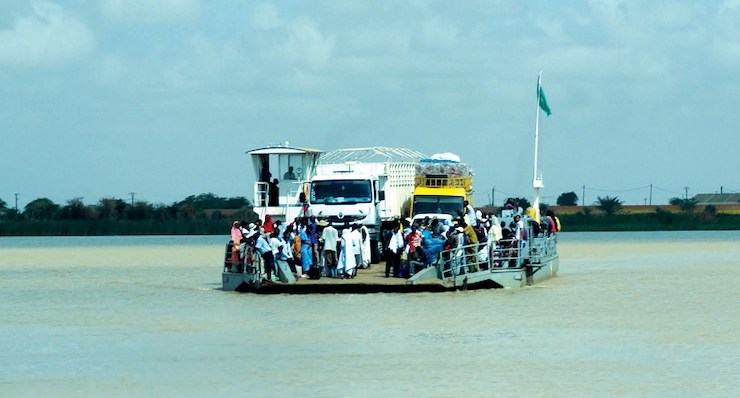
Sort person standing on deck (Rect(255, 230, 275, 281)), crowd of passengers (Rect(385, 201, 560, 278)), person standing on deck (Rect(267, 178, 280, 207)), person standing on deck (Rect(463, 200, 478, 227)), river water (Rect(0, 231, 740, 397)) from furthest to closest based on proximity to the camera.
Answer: person standing on deck (Rect(267, 178, 280, 207)), person standing on deck (Rect(463, 200, 478, 227)), crowd of passengers (Rect(385, 201, 560, 278)), person standing on deck (Rect(255, 230, 275, 281)), river water (Rect(0, 231, 740, 397))

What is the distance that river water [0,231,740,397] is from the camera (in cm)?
1938

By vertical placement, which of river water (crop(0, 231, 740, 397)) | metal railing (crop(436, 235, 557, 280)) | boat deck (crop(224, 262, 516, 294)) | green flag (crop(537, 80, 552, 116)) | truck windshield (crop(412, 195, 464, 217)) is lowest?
river water (crop(0, 231, 740, 397))

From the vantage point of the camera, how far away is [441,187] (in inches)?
1599

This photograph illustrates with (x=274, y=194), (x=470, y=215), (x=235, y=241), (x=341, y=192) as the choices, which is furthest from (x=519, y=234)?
(x=274, y=194)

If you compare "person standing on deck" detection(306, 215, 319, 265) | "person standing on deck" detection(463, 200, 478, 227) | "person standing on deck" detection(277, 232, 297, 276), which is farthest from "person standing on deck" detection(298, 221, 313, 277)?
"person standing on deck" detection(463, 200, 478, 227)

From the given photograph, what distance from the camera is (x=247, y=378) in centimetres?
2005

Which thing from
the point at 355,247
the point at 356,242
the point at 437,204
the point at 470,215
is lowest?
the point at 355,247

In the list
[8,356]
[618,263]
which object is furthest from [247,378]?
[618,263]

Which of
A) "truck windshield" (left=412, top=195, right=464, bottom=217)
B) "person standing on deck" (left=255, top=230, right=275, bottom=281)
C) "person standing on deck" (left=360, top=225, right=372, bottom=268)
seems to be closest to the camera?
"person standing on deck" (left=255, top=230, right=275, bottom=281)

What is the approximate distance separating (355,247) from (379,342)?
7.10 m

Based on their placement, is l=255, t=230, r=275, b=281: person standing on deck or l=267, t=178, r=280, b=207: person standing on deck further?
l=267, t=178, r=280, b=207: person standing on deck

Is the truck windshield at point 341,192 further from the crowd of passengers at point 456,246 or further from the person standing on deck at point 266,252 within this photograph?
the person standing on deck at point 266,252

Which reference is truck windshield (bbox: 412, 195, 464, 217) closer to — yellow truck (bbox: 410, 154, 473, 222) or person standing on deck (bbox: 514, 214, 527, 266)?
yellow truck (bbox: 410, 154, 473, 222)

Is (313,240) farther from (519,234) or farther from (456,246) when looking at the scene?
(519,234)
